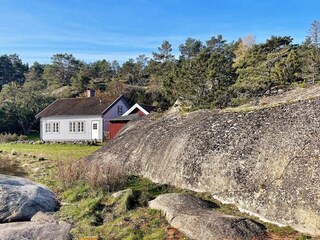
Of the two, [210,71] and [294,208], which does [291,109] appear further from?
[210,71]

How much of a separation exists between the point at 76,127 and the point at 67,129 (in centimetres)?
126

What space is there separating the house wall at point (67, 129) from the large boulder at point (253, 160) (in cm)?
2536

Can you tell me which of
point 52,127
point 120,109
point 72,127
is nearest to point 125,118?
point 120,109

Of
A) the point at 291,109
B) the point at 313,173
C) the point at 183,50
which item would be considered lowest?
the point at 313,173

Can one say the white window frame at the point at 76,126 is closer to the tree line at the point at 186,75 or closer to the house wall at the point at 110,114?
the house wall at the point at 110,114

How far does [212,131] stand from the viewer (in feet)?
38.3

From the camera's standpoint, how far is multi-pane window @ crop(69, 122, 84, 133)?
39.4m

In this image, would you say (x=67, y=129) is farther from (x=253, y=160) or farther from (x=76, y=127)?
(x=253, y=160)

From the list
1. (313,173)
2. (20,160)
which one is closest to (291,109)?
(313,173)

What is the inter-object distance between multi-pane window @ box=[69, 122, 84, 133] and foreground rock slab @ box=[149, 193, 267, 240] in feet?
101

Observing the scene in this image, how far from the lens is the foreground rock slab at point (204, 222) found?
7691 millimetres

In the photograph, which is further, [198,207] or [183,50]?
[183,50]

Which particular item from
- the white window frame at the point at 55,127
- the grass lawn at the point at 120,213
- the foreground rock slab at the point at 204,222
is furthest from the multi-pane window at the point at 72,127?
the foreground rock slab at the point at 204,222

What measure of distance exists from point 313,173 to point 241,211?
2158mm
